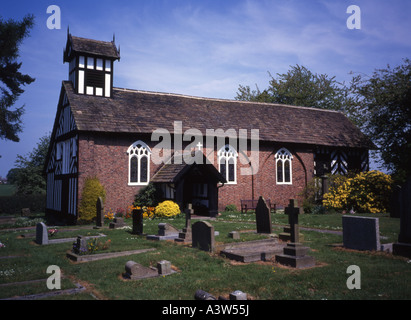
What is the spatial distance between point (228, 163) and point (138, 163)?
21.8 feet

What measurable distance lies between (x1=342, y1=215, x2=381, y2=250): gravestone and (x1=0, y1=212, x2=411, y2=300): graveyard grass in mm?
385

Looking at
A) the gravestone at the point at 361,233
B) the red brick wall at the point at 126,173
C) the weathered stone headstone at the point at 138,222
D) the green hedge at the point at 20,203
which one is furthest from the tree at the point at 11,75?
the gravestone at the point at 361,233

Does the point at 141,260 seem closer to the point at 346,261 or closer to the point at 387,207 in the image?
the point at 346,261

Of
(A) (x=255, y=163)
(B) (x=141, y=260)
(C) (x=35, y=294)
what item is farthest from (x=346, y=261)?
(A) (x=255, y=163)

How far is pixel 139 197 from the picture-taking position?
69.9 feet

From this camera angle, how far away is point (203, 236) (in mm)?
10750

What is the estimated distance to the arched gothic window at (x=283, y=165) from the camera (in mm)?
26062

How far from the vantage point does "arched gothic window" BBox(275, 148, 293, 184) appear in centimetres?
2606

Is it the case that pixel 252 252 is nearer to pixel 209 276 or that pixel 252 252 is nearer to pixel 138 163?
pixel 209 276

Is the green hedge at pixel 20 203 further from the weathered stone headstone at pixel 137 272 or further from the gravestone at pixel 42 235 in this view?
the weathered stone headstone at pixel 137 272

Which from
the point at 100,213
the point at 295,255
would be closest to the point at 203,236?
the point at 295,255

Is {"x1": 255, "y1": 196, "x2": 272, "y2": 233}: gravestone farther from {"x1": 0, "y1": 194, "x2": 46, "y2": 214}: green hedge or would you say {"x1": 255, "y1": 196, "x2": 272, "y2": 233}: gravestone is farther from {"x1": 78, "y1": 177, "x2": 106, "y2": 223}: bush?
{"x1": 0, "y1": 194, "x2": 46, "y2": 214}: green hedge

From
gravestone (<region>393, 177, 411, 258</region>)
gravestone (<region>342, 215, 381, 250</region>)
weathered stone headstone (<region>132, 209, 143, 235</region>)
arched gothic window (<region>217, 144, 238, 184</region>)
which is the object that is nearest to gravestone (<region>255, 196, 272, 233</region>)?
gravestone (<region>342, 215, 381, 250</region>)
